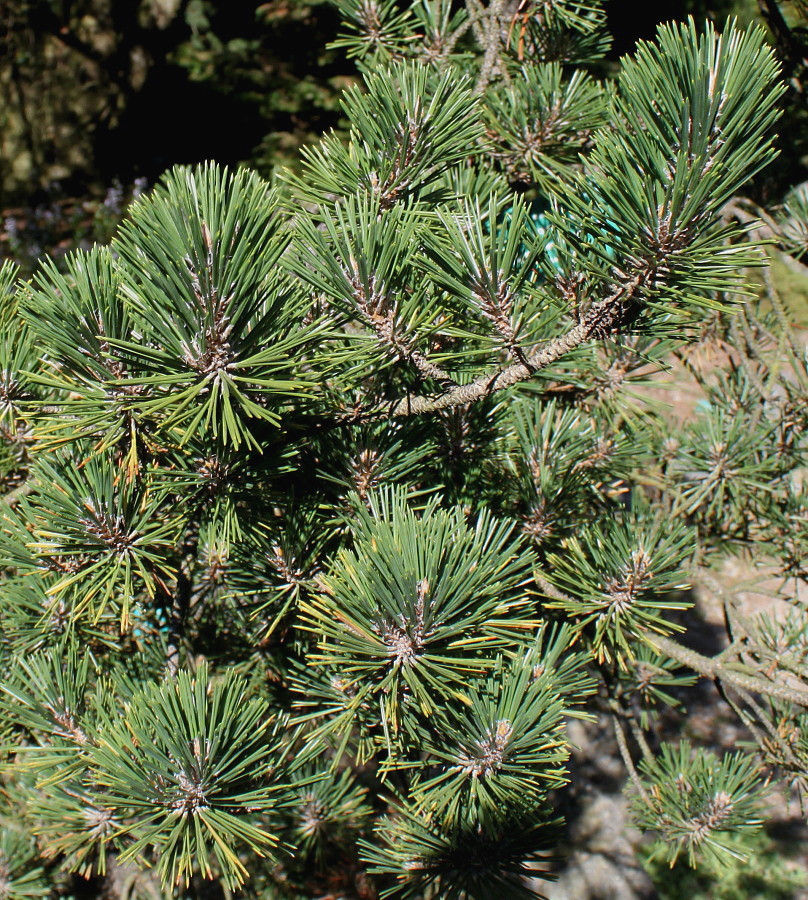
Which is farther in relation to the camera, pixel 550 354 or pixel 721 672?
pixel 721 672

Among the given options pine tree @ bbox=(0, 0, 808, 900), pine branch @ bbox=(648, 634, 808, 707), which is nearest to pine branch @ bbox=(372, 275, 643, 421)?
pine tree @ bbox=(0, 0, 808, 900)

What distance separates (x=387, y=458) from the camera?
76 centimetres

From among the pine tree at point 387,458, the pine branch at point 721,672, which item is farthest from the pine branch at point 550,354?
the pine branch at point 721,672

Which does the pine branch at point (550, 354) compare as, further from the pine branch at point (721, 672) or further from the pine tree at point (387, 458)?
the pine branch at point (721, 672)

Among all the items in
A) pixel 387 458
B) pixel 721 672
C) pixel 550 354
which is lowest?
pixel 721 672

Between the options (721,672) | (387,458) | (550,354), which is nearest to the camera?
(550,354)

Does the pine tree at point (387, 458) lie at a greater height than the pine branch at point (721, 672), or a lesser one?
greater

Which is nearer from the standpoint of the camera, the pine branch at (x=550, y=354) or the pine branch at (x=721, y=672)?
the pine branch at (x=550, y=354)

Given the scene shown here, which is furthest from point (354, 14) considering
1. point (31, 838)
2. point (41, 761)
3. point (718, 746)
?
point (718, 746)

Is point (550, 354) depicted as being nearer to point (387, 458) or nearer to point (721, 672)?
point (387, 458)

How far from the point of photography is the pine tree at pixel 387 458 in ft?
1.74

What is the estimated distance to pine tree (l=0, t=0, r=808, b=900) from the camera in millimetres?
531

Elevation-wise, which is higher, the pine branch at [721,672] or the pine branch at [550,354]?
the pine branch at [550,354]

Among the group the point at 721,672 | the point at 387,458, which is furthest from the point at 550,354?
the point at 721,672
